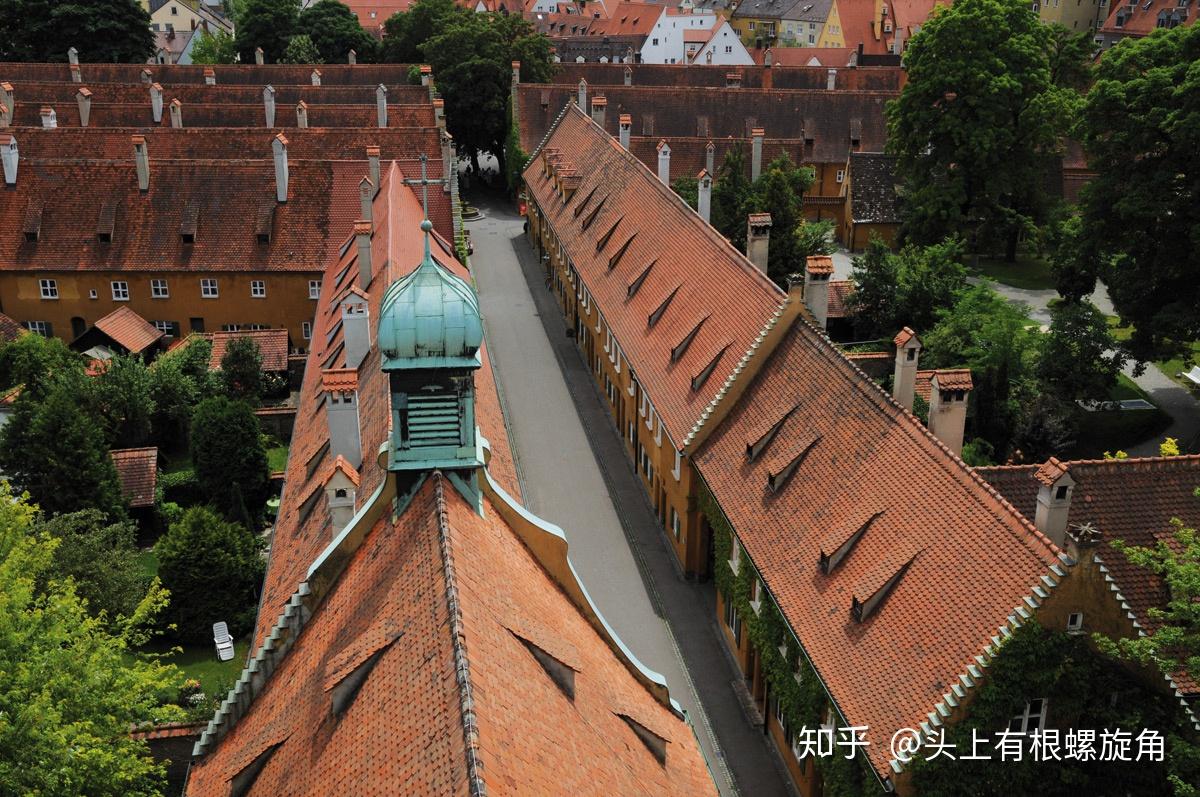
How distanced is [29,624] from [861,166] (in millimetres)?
57028

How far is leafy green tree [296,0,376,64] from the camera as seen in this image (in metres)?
104

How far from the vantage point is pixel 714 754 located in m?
29.5

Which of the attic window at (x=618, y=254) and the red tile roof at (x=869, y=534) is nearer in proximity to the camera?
the red tile roof at (x=869, y=534)

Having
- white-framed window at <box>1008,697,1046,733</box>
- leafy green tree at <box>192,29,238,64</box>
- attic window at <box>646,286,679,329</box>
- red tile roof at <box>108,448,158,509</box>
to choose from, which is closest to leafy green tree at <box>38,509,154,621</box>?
red tile roof at <box>108,448,158,509</box>

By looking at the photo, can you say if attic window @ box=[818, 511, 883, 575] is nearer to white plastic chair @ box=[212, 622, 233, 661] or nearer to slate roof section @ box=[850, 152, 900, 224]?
white plastic chair @ box=[212, 622, 233, 661]

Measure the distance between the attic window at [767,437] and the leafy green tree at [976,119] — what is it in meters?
32.2

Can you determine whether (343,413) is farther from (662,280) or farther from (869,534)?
(662,280)

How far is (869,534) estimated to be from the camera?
27.2m

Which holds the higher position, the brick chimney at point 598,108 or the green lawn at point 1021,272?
the brick chimney at point 598,108

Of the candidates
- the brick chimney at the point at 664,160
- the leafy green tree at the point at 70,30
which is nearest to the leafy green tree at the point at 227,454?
the brick chimney at the point at 664,160

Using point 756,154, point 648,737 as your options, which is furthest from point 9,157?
point 648,737

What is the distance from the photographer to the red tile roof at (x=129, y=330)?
51719 mm

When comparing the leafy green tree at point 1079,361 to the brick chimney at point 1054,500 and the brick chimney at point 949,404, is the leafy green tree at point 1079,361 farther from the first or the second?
the brick chimney at point 1054,500

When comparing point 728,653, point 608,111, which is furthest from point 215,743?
point 608,111
